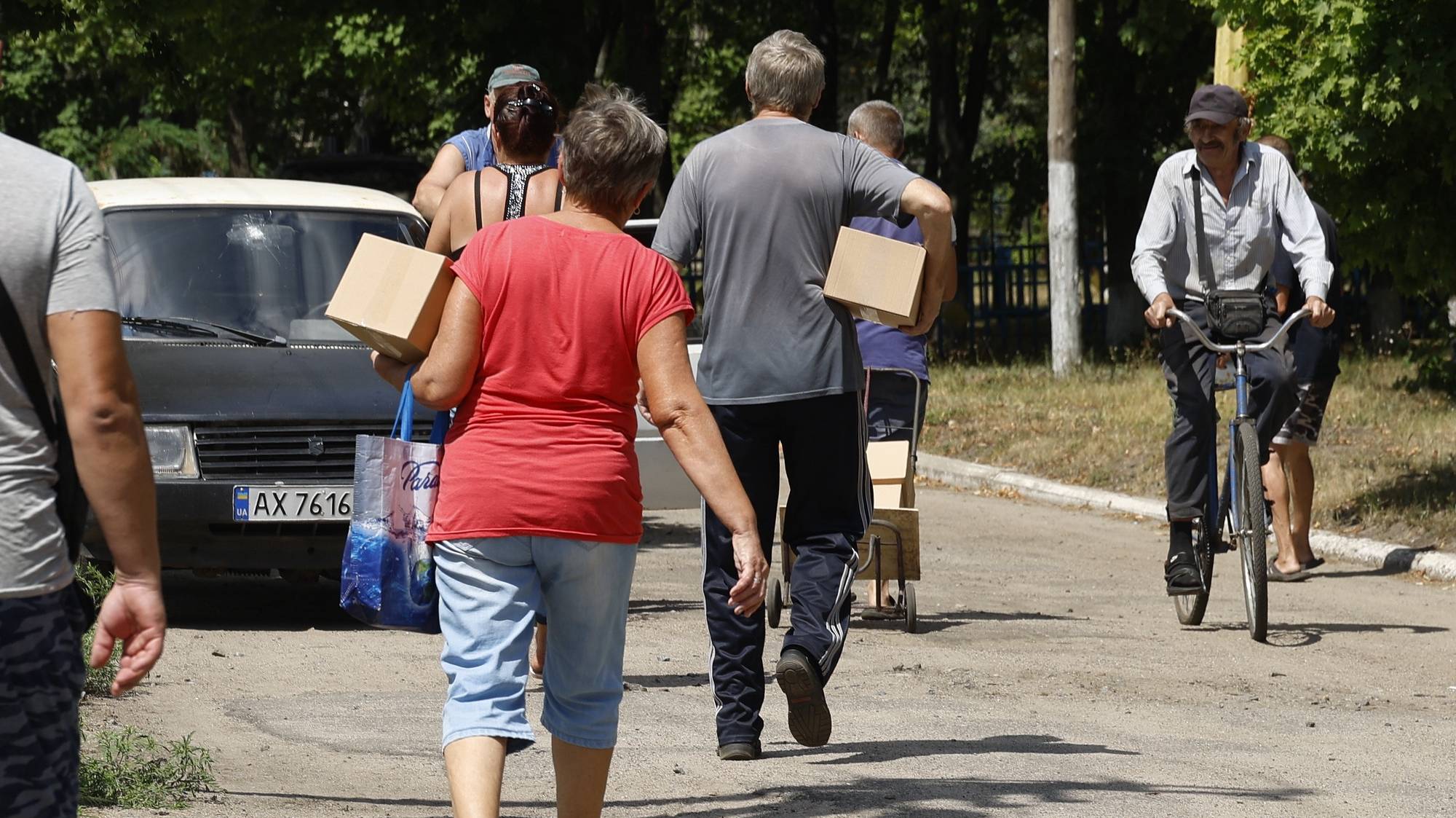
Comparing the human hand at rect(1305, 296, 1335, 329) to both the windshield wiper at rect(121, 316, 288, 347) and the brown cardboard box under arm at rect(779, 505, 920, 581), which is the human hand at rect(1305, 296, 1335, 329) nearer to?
the brown cardboard box under arm at rect(779, 505, 920, 581)

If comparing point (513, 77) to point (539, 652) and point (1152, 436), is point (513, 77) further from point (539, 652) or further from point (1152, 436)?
point (1152, 436)

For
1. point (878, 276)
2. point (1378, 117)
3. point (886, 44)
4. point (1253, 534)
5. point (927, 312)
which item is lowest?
point (1253, 534)

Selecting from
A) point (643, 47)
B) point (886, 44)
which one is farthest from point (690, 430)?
point (886, 44)

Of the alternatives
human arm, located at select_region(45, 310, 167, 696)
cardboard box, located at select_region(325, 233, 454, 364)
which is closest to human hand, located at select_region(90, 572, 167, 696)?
human arm, located at select_region(45, 310, 167, 696)

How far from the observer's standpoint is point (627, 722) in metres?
5.95

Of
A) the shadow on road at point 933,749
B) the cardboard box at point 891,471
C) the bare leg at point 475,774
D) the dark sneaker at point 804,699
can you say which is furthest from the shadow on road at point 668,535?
the bare leg at point 475,774

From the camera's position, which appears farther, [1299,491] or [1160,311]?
[1299,491]

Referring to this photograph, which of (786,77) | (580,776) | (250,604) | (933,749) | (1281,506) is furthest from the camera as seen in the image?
(1281,506)

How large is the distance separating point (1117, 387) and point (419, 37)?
1039 cm

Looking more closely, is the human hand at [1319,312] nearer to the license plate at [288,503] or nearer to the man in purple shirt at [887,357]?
the man in purple shirt at [887,357]

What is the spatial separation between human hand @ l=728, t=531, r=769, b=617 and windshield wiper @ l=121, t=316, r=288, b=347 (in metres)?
4.49

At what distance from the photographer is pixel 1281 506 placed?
9867 mm

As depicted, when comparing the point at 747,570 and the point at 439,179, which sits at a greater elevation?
the point at 439,179

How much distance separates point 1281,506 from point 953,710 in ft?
13.6
